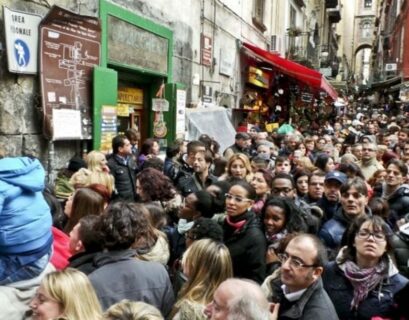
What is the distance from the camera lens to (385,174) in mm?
6254

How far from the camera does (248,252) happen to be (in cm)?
394

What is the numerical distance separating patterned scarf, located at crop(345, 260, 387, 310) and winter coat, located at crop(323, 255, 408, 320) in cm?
2

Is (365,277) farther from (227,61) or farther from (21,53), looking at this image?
(227,61)

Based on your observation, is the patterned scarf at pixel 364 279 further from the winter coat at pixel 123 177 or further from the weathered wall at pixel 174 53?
the weathered wall at pixel 174 53

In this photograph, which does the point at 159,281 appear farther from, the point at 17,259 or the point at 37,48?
the point at 37,48

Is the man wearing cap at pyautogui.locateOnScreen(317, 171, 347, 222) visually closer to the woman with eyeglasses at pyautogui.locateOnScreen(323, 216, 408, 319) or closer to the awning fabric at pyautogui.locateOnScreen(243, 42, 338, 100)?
the woman with eyeglasses at pyautogui.locateOnScreen(323, 216, 408, 319)

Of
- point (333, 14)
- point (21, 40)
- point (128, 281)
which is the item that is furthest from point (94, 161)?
point (333, 14)

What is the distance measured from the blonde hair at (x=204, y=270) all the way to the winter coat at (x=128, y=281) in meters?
0.13

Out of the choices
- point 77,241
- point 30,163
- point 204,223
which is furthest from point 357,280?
point 30,163

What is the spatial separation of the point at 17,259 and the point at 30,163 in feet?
1.79

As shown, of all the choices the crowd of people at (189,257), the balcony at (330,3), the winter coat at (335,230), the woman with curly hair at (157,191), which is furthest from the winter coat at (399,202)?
the balcony at (330,3)

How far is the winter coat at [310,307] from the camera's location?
9.23ft

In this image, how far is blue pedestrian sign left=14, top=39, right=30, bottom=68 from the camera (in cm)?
656

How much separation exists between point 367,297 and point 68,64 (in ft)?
18.9
